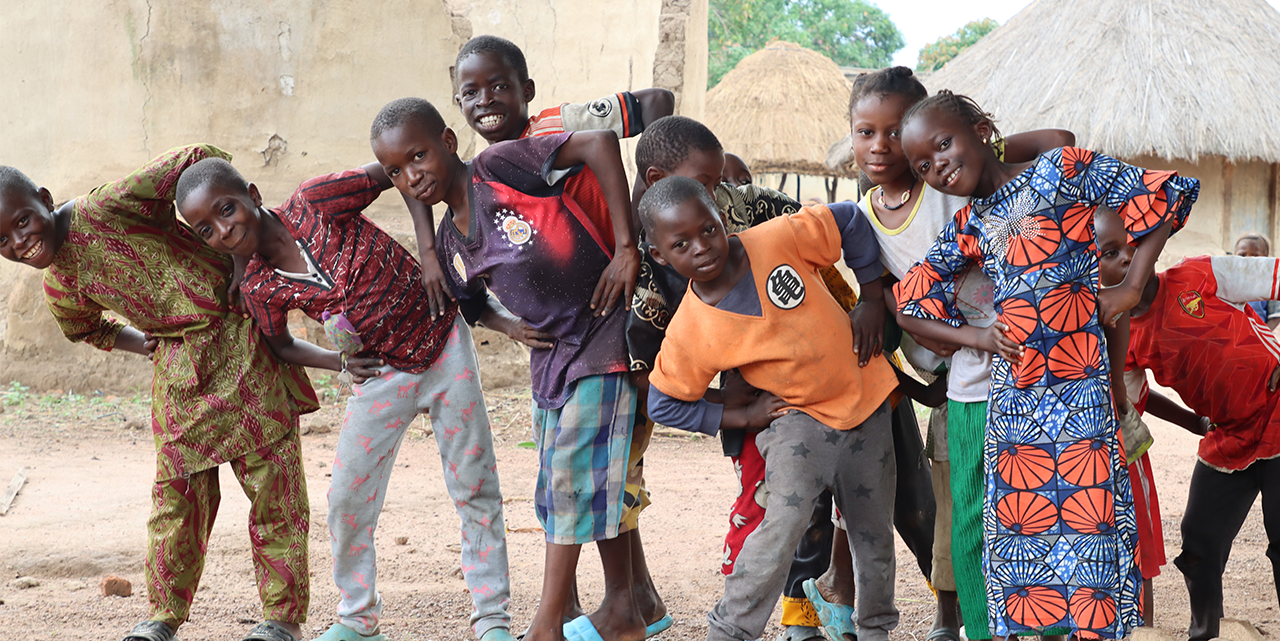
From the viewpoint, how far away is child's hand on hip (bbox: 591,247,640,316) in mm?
2527

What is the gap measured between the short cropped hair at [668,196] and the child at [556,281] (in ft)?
0.50

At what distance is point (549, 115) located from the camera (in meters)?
2.95

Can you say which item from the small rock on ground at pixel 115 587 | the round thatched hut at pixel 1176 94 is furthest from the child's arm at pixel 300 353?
the round thatched hut at pixel 1176 94

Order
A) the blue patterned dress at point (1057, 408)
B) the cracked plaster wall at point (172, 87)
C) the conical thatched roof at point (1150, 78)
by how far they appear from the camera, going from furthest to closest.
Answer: the conical thatched roof at point (1150, 78) < the cracked plaster wall at point (172, 87) < the blue patterned dress at point (1057, 408)

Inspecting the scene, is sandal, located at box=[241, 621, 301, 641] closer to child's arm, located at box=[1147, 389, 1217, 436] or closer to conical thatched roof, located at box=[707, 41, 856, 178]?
child's arm, located at box=[1147, 389, 1217, 436]

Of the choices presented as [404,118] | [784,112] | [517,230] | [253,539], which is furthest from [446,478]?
[784,112]

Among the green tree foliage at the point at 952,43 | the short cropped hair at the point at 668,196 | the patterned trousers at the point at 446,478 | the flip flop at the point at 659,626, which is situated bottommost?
the flip flop at the point at 659,626

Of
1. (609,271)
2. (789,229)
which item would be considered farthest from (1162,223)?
(609,271)

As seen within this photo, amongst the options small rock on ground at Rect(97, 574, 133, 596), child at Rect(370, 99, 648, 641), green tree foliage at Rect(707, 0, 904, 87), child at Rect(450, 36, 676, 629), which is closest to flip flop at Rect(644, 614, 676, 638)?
child at Rect(450, 36, 676, 629)

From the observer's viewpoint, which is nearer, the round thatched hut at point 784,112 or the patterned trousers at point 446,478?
the patterned trousers at point 446,478

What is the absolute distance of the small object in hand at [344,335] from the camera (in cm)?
277

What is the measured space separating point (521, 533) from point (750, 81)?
13.5m

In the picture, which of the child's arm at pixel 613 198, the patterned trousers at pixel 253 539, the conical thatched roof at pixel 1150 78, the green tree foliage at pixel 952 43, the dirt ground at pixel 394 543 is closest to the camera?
the child's arm at pixel 613 198

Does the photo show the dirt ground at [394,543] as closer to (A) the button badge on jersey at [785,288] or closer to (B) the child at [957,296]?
(B) the child at [957,296]
